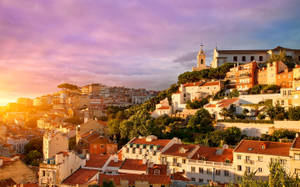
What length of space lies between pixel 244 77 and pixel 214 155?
142 feet

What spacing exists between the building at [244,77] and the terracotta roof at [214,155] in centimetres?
3980

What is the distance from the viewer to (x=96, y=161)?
3731 centimetres

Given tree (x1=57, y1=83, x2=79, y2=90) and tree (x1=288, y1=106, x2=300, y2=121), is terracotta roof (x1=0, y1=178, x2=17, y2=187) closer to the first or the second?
tree (x1=288, y1=106, x2=300, y2=121)

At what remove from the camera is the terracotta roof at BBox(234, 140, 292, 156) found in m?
32.6

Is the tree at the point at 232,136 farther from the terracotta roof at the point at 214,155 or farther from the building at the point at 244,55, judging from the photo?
the building at the point at 244,55

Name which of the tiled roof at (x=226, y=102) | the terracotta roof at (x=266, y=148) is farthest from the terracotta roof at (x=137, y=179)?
the tiled roof at (x=226, y=102)

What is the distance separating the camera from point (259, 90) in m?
65.8

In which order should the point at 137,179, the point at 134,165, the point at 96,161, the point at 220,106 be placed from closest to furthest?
the point at 137,179 < the point at 134,165 < the point at 96,161 < the point at 220,106

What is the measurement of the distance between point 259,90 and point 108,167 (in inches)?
1745

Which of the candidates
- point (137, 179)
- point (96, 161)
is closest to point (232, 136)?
point (96, 161)

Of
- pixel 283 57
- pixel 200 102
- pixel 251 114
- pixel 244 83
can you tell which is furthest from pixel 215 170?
pixel 283 57

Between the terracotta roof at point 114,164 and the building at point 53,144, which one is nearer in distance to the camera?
the terracotta roof at point 114,164

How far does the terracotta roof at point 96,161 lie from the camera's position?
36.0m

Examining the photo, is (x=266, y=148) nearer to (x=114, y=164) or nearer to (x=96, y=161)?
(x=114, y=164)
